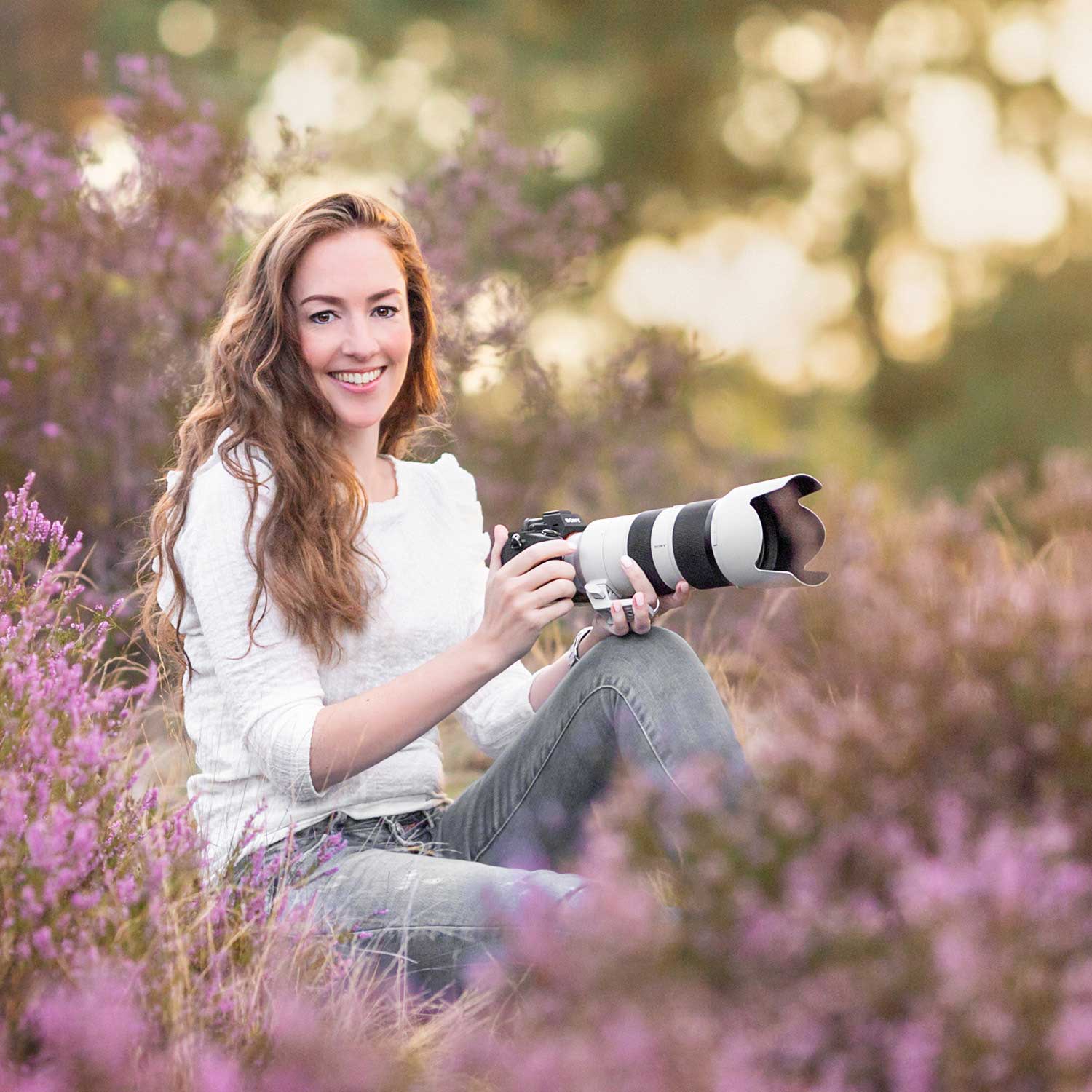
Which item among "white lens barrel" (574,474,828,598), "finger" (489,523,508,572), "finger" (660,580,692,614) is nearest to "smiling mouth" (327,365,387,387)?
"finger" (489,523,508,572)

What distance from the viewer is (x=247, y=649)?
1.88m

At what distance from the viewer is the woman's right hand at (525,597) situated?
1.88 m

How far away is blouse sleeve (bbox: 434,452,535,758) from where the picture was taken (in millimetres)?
2295

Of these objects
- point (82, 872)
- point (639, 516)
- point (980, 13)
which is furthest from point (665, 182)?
point (82, 872)

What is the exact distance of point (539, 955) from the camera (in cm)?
129

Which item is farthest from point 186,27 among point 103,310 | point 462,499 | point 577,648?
point 577,648

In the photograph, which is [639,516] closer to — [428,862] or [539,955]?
[428,862]

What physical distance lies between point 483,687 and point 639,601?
444 mm

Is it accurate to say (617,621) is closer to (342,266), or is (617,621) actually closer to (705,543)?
(705,543)

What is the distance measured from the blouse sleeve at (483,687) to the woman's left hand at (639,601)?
12.4 inches

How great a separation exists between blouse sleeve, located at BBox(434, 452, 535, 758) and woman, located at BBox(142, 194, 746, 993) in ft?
0.05

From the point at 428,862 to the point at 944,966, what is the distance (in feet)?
2.89

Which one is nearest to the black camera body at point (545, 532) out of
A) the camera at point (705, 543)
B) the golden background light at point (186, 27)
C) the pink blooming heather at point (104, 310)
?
the camera at point (705, 543)

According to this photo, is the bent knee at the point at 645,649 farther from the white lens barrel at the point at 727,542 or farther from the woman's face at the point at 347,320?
the woman's face at the point at 347,320
